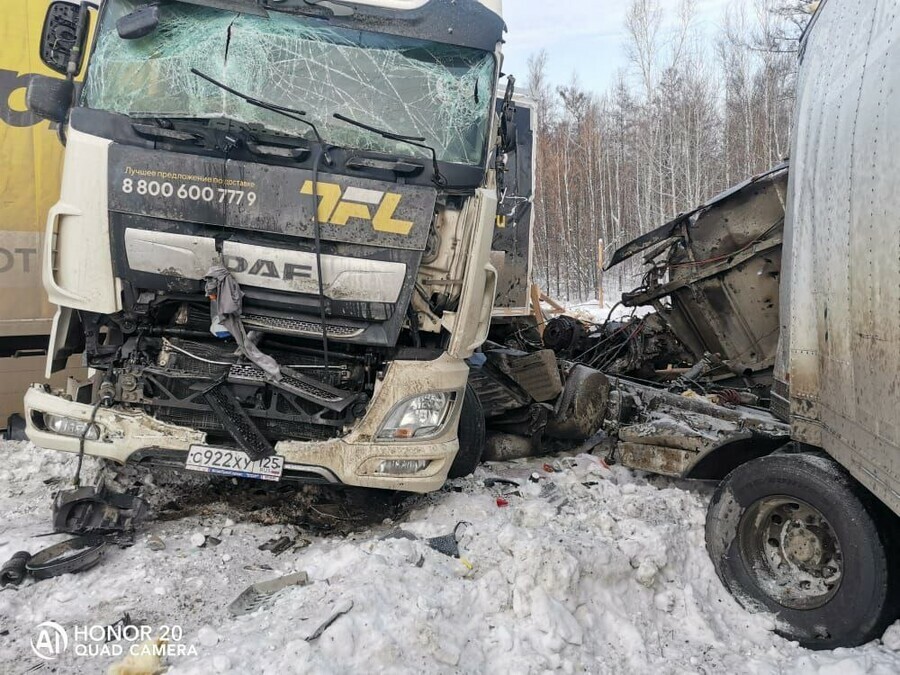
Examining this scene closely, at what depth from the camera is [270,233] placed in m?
3.63

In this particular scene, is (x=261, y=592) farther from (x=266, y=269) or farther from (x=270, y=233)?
(x=270, y=233)

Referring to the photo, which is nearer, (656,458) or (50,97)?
(50,97)

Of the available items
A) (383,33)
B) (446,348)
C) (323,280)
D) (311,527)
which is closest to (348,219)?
(323,280)

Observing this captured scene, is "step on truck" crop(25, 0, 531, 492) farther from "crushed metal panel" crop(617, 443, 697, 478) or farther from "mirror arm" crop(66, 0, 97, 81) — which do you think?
"crushed metal panel" crop(617, 443, 697, 478)

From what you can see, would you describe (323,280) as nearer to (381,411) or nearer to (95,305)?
(381,411)

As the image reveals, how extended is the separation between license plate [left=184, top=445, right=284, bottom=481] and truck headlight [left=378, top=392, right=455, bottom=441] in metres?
0.67

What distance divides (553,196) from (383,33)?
29926 millimetres

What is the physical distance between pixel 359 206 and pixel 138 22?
1881mm

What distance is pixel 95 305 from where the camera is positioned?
11.9 feet

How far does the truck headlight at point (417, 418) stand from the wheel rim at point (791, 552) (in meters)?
1.87

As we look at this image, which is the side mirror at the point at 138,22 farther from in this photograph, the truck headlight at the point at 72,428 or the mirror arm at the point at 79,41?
the truck headlight at the point at 72,428

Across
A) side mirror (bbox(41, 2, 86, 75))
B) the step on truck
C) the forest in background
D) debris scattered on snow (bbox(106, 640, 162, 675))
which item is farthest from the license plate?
the forest in background

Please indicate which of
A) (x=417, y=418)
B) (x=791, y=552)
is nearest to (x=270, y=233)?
(x=417, y=418)

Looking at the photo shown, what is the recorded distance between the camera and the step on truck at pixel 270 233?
3.59 metres
